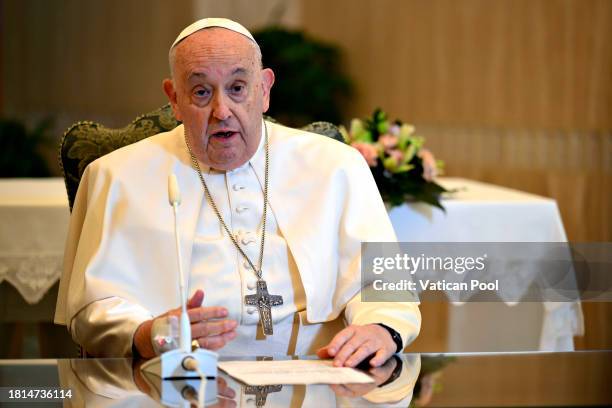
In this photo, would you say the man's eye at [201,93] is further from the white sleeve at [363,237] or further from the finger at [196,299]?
the finger at [196,299]

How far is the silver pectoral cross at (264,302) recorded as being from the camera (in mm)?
3184

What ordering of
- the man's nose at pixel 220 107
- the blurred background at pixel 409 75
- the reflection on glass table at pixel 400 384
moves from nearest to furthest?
the reflection on glass table at pixel 400 384 < the man's nose at pixel 220 107 < the blurred background at pixel 409 75

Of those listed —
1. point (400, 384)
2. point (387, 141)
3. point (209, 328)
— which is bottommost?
point (400, 384)

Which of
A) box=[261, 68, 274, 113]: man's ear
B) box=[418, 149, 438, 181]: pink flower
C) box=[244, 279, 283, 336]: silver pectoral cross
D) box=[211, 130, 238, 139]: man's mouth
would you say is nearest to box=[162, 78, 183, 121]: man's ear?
box=[211, 130, 238, 139]: man's mouth

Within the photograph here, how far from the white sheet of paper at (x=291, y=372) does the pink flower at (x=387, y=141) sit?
2.24 metres

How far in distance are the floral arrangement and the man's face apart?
1434 millimetres

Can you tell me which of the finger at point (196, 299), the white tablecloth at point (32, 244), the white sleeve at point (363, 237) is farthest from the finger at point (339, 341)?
the white tablecloth at point (32, 244)

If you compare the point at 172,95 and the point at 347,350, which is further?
the point at 172,95

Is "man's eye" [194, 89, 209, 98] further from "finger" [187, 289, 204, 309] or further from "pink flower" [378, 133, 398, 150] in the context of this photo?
"pink flower" [378, 133, 398, 150]

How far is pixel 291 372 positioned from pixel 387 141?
243 centimetres

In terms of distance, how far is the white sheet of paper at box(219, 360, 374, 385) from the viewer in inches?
94.5

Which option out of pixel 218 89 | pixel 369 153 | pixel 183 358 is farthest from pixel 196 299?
pixel 369 153

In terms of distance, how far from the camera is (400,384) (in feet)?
7.93

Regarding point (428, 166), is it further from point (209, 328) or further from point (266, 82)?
point (209, 328)
